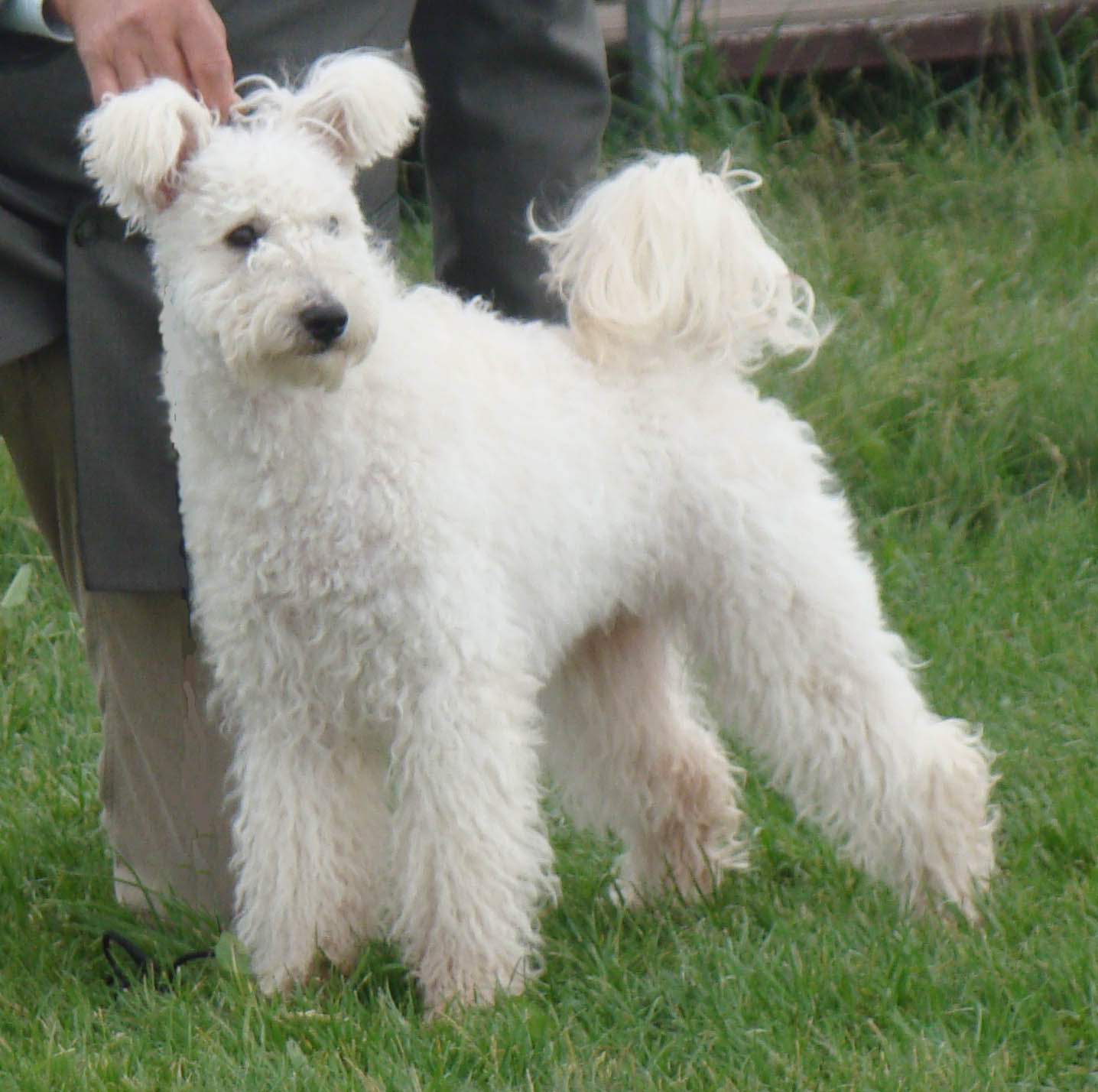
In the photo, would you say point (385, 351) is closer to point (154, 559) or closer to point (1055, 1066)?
point (154, 559)

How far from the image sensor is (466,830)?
3.00 meters

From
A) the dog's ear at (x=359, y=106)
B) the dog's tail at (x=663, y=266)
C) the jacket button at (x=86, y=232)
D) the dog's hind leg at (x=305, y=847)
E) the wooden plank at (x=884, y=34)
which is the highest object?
the dog's ear at (x=359, y=106)

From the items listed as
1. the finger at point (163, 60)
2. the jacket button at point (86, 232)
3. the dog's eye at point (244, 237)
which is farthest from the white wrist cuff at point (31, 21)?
the dog's eye at point (244, 237)

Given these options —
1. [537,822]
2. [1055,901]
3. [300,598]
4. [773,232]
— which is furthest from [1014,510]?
[300,598]

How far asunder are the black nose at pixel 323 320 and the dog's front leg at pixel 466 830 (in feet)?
1.88

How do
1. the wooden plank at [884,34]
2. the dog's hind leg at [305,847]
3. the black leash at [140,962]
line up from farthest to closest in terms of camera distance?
the wooden plank at [884,34] → the black leash at [140,962] → the dog's hind leg at [305,847]

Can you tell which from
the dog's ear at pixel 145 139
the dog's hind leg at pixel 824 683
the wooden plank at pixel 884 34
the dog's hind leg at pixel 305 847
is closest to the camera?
the dog's ear at pixel 145 139

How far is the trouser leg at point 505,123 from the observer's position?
3578 mm

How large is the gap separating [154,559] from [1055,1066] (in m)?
1.69

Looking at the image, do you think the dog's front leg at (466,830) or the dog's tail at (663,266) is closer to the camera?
the dog's front leg at (466,830)

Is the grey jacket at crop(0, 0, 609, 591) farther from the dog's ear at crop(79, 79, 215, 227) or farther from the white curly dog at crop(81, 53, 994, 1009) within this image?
the dog's ear at crop(79, 79, 215, 227)

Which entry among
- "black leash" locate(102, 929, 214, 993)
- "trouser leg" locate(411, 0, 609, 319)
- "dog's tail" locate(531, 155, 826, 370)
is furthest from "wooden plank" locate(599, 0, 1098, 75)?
"black leash" locate(102, 929, 214, 993)

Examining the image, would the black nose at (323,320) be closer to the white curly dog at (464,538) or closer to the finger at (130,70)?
the white curly dog at (464,538)

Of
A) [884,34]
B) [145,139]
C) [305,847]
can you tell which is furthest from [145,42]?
[884,34]
